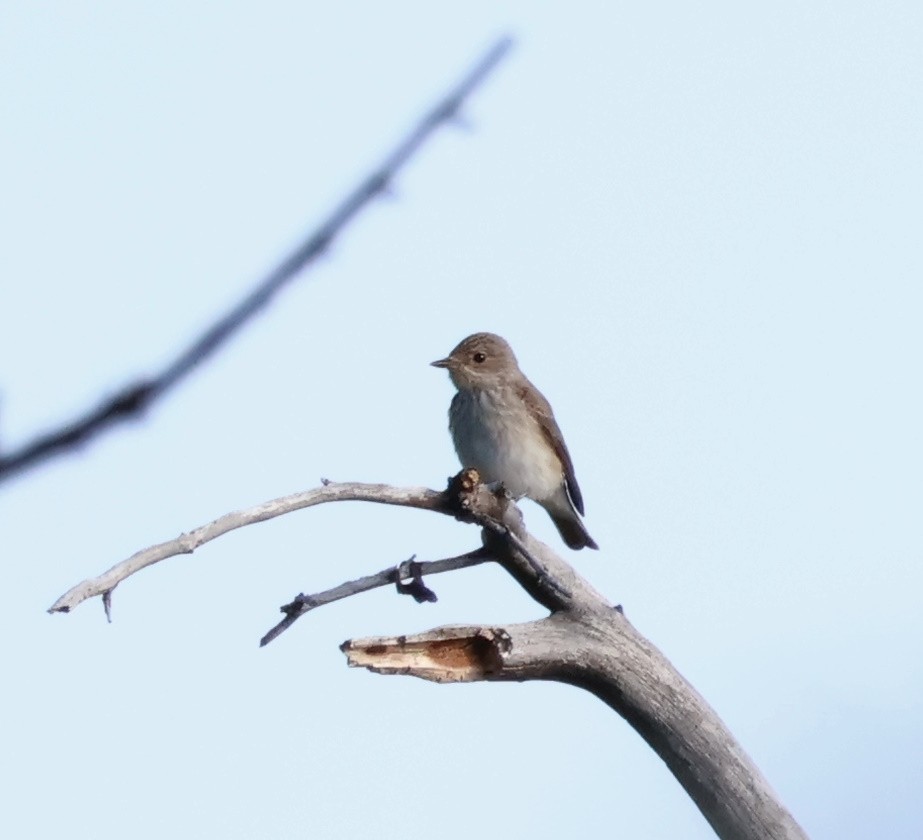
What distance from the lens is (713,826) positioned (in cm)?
501

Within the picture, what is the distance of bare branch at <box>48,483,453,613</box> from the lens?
3.08m

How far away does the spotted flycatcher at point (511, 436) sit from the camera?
865 cm

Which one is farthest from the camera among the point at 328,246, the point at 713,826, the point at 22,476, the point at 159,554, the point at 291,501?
the point at 713,826

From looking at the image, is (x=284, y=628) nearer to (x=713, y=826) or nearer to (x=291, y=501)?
(x=291, y=501)

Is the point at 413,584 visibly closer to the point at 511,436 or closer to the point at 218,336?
the point at 511,436

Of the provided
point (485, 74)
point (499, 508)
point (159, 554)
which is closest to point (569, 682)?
point (499, 508)

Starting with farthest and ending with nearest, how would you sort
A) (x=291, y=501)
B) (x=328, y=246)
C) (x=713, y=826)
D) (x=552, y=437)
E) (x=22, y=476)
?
(x=552, y=437) → (x=713, y=826) → (x=291, y=501) → (x=328, y=246) → (x=22, y=476)

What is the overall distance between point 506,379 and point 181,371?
8213 millimetres

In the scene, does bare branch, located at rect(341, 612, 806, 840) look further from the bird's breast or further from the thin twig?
the bird's breast

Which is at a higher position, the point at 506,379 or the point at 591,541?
the point at 506,379

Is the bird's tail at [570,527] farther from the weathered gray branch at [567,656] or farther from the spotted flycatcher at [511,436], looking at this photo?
the weathered gray branch at [567,656]

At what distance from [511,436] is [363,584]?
386 cm

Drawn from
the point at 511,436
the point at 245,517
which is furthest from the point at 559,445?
the point at 245,517

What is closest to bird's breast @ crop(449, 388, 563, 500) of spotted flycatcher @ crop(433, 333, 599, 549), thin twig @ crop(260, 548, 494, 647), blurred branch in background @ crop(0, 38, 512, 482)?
spotted flycatcher @ crop(433, 333, 599, 549)
